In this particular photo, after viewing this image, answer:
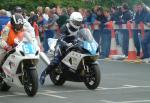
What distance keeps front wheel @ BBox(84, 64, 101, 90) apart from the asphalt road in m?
0.14

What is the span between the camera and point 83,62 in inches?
540

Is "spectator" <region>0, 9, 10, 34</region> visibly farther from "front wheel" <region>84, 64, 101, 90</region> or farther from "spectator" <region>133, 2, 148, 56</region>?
"front wheel" <region>84, 64, 101, 90</region>

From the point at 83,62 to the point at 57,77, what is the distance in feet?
3.81

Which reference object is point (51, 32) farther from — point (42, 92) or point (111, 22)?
point (42, 92)

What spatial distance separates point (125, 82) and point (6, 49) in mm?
3413

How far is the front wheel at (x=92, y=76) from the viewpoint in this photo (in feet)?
43.8

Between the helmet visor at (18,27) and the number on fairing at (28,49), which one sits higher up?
the helmet visor at (18,27)

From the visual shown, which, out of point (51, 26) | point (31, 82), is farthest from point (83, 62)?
point (51, 26)

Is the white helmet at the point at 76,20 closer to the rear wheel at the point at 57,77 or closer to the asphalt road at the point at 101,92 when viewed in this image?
the rear wheel at the point at 57,77

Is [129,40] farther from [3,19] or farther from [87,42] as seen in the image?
[87,42]

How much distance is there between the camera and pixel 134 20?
21266 millimetres

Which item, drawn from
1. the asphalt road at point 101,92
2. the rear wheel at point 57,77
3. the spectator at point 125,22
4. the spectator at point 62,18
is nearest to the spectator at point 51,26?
the spectator at point 62,18

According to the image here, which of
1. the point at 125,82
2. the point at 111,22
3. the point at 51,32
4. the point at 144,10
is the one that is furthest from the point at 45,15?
the point at 125,82

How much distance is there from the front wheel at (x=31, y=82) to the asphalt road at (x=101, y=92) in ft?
0.45
